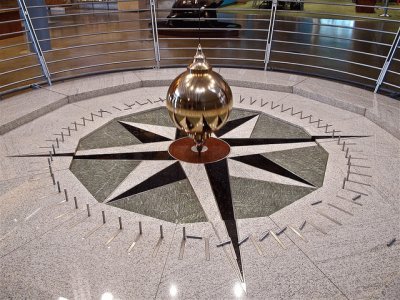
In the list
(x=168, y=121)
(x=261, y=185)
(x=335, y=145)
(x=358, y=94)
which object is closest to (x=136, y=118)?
(x=168, y=121)

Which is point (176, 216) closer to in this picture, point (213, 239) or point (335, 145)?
point (213, 239)

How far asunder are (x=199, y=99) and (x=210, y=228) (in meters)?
0.90

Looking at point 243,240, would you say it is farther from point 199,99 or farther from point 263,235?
point 199,99

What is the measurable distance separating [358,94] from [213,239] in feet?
11.3

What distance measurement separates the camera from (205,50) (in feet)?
26.0

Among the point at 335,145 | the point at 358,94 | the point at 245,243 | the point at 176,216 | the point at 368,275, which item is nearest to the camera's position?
the point at 368,275

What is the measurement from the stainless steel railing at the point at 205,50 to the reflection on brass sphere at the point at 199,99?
6.52ft

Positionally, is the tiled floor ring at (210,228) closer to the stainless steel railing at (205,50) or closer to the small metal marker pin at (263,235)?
the small metal marker pin at (263,235)

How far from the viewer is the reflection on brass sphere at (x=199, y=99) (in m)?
2.68

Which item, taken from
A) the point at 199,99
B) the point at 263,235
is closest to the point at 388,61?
the point at 199,99

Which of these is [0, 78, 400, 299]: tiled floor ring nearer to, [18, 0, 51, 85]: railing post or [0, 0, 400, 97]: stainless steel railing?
[18, 0, 51, 85]: railing post

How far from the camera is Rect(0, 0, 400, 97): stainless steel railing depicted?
5117 millimetres

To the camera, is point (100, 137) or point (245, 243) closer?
point (245, 243)

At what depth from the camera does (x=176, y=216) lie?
2705mm
